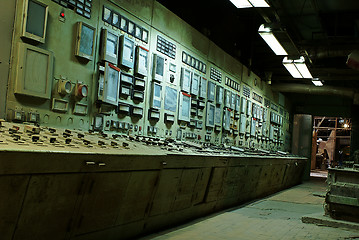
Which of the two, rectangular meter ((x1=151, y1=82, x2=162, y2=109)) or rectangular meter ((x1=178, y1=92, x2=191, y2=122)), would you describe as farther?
rectangular meter ((x1=178, y1=92, x2=191, y2=122))

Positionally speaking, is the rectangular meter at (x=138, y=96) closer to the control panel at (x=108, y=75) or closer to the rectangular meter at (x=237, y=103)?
the control panel at (x=108, y=75)

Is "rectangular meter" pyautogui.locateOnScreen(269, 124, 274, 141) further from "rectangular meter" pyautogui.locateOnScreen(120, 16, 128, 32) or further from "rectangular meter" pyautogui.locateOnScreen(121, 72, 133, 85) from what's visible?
"rectangular meter" pyautogui.locateOnScreen(120, 16, 128, 32)

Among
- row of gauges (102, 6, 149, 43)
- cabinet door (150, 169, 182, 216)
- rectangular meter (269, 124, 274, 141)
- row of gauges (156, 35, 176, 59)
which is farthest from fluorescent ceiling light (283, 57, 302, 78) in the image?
cabinet door (150, 169, 182, 216)

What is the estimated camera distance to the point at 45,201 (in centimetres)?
265

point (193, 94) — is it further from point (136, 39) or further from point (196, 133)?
point (136, 39)

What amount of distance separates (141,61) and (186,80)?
1.44m

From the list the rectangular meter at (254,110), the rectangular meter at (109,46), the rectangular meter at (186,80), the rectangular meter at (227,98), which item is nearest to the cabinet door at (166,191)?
the rectangular meter at (109,46)

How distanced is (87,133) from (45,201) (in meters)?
1.26

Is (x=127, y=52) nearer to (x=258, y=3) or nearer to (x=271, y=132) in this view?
(x=258, y=3)

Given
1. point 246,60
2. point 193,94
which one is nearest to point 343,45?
point 246,60

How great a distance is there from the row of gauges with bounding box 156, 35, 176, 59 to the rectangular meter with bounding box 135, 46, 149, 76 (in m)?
0.41

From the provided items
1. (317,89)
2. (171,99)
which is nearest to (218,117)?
(171,99)

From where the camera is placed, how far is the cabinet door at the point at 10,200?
2.32 m

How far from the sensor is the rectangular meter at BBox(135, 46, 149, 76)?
199 inches
